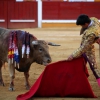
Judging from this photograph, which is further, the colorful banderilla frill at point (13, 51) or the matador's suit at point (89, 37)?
the colorful banderilla frill at point (13, 51)

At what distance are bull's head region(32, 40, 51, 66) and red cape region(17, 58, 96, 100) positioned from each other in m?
0.42

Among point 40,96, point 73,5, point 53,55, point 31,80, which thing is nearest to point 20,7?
point 73,5

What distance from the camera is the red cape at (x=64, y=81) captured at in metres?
4.17

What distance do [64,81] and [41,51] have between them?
65cm

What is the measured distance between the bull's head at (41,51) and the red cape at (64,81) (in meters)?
0.42

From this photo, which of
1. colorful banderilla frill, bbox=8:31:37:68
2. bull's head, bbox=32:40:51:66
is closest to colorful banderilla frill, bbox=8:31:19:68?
colorful banderilla frill, bbox=8:31:37:68

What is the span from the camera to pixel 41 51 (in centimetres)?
470

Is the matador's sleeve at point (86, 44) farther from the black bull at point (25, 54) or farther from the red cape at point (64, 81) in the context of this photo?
the black bull at point (25, 54)

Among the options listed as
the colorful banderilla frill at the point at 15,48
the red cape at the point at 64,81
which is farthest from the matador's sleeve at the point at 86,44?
the colorful banderilla frill at the point at 15,48

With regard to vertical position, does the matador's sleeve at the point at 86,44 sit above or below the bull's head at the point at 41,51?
above

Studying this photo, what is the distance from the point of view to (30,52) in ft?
15.7

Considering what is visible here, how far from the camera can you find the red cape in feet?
13.7

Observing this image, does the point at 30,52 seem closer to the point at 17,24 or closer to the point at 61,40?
the point at 61,40

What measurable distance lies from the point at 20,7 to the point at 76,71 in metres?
11.9
